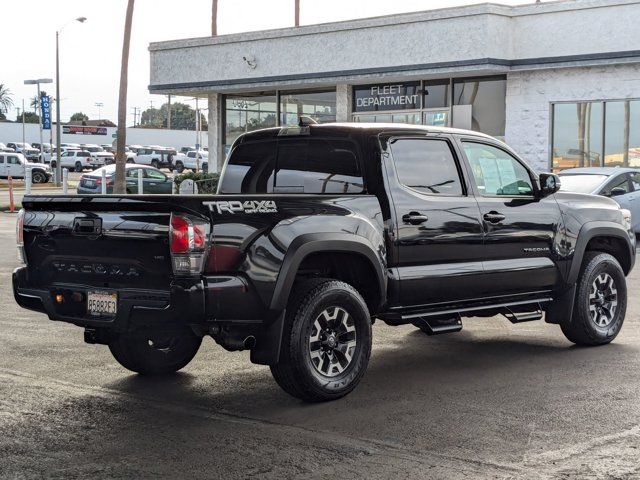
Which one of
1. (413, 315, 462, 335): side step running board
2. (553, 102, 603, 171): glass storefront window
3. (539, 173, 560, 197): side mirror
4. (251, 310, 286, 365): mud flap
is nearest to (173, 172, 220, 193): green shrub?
(553, 102, 603, 171): glass storefront window

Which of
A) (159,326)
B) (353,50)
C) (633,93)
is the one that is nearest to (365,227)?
(159,326)

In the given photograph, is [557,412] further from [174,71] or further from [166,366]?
[174,71]

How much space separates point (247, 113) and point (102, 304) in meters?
27.0

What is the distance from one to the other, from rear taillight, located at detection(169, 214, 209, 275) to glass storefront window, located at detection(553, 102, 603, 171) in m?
20.3

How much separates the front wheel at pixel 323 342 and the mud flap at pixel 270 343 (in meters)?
0.11

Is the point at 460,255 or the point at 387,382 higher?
the point at 460,255

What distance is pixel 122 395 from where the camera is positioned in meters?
7.52

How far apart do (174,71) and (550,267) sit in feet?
87.2

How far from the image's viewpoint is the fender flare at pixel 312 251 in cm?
685

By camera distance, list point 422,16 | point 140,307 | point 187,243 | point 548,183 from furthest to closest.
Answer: point 422,16, point 548,183, point 140,307, point 187,243

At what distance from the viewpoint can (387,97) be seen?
2941cm

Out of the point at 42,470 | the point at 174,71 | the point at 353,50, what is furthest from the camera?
the point at 174,71

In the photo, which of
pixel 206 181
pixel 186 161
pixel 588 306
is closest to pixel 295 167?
pixel 588 306

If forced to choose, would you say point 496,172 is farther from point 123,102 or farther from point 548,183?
point 123,102
